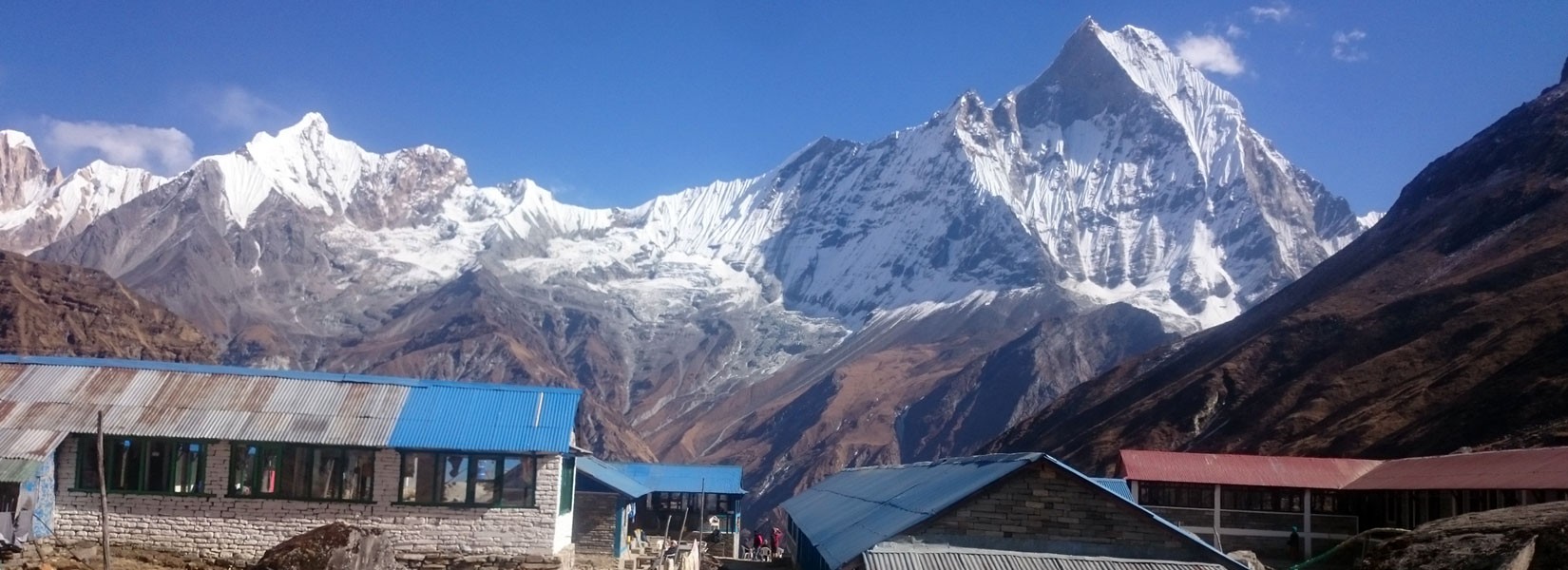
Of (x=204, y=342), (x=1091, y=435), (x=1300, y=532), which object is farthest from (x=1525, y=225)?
(x=204, y=342)

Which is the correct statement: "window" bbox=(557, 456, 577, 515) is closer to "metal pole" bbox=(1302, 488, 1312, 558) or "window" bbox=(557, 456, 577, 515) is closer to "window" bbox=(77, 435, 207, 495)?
"window" bbox=(77, 435, 207, 495)

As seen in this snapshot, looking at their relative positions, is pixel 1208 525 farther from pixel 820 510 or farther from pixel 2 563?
pixel 2 563

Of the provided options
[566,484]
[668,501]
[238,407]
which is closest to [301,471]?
[238,407]

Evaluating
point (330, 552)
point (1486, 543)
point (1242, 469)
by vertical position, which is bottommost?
point (330, 552)

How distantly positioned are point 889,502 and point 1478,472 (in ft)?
60.9

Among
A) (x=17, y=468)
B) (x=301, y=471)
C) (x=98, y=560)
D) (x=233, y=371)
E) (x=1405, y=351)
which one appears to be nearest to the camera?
(x=98, y=560)

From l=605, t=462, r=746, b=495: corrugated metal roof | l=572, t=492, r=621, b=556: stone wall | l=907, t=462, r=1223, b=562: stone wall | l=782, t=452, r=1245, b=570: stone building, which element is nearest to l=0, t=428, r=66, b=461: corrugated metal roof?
l=572, t=492, r=621, b=556: stone wall

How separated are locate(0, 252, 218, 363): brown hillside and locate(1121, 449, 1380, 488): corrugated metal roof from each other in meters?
85.3

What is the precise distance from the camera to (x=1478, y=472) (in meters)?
36.8

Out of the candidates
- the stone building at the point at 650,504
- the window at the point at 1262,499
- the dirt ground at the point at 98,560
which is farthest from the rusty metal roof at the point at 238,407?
the window at the point at 1262,499

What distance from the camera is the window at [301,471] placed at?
1070 inches

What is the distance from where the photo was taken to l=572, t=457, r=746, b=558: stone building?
125ft

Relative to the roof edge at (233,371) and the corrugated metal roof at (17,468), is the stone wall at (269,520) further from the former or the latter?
the roof edge at (233,371)

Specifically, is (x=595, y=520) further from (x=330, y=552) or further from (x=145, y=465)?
(x=330, y=552)
